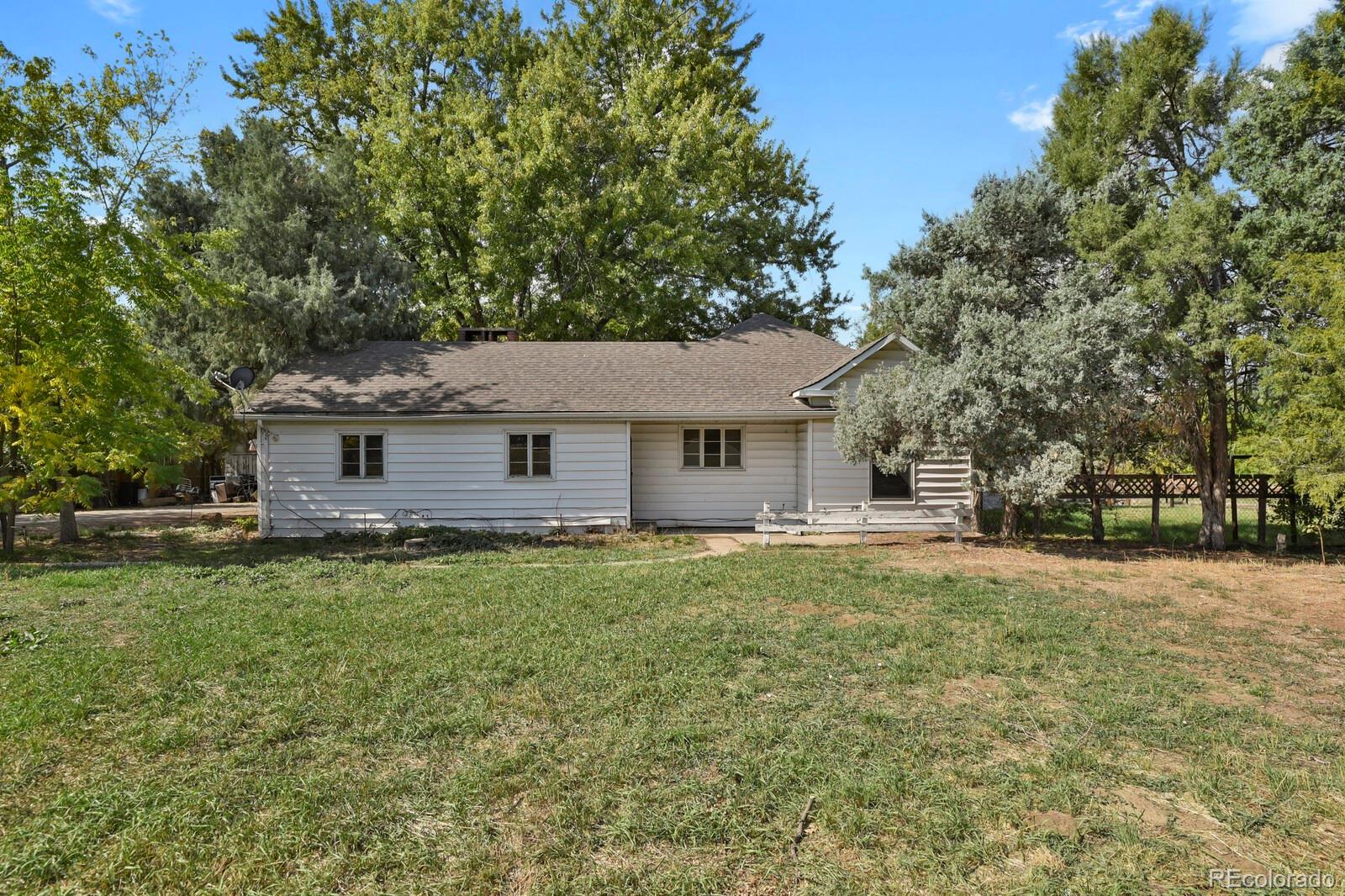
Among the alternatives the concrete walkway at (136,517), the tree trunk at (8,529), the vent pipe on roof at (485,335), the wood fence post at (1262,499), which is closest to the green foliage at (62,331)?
the tree trunk at (8,529)

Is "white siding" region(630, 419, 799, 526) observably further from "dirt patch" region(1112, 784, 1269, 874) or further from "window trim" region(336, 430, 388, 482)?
"dirt patch" region(1112, 784, 1269, 874)

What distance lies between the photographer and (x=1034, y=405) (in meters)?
12.6

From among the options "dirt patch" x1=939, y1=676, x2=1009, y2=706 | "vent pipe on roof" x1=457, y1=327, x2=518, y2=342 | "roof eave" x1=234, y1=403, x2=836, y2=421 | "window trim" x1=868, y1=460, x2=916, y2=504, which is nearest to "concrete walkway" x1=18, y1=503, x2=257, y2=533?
"roof eave" x1=234, y1=403, x2=836, y2=421

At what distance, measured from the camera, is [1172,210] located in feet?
48.3

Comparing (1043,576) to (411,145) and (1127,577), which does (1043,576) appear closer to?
(1127,577)

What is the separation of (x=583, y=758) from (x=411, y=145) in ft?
86.0

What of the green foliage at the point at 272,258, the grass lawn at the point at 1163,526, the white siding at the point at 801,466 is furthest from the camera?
the green foliage at the point at 272,258

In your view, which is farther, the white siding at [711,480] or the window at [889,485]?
the white siding at [711,480]

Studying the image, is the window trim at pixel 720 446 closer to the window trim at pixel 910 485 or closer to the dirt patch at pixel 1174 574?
the window trim at pixel 910 485

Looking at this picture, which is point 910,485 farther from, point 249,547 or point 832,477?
point 249,547

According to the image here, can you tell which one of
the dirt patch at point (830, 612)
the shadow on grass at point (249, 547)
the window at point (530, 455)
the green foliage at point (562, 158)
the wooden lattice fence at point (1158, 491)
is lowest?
the dirt patch at point (830, 612)

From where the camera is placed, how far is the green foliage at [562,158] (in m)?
24.9

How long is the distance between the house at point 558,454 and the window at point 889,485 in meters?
0.04

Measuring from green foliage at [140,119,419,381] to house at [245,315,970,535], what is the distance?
Answer: 259 centimetres
